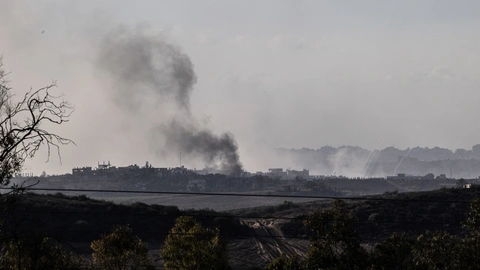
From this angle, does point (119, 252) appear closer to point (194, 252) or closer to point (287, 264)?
point (194, 252)

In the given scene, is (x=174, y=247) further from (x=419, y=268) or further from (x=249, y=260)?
(x=249, y=260)

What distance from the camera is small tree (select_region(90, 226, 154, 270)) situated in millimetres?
27953

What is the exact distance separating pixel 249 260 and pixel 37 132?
151 feet

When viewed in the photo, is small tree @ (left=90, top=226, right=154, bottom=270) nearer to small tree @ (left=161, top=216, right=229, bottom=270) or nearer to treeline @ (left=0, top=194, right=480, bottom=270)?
treeline @ (left=0, top=194, right=480, bottom=270)

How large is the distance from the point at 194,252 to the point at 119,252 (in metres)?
4.19

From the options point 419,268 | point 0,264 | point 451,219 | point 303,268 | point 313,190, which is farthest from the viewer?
point 313,190

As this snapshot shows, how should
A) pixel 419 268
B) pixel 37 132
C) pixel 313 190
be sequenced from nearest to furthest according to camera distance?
Answer: pixel 37 132 → pixel 419 268 → pixel 313 190

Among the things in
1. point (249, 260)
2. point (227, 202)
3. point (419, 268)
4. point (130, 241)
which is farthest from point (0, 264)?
point (227, 202)

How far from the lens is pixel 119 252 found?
28.8 meters

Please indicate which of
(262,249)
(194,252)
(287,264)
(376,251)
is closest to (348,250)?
(376,251)

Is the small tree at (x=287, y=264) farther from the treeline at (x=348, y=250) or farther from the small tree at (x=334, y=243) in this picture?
the small tree at (x=334, y=243)

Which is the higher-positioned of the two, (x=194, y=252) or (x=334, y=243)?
(x=334, y=243)

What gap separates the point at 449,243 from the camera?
27.2 metres

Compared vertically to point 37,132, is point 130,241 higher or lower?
lower
